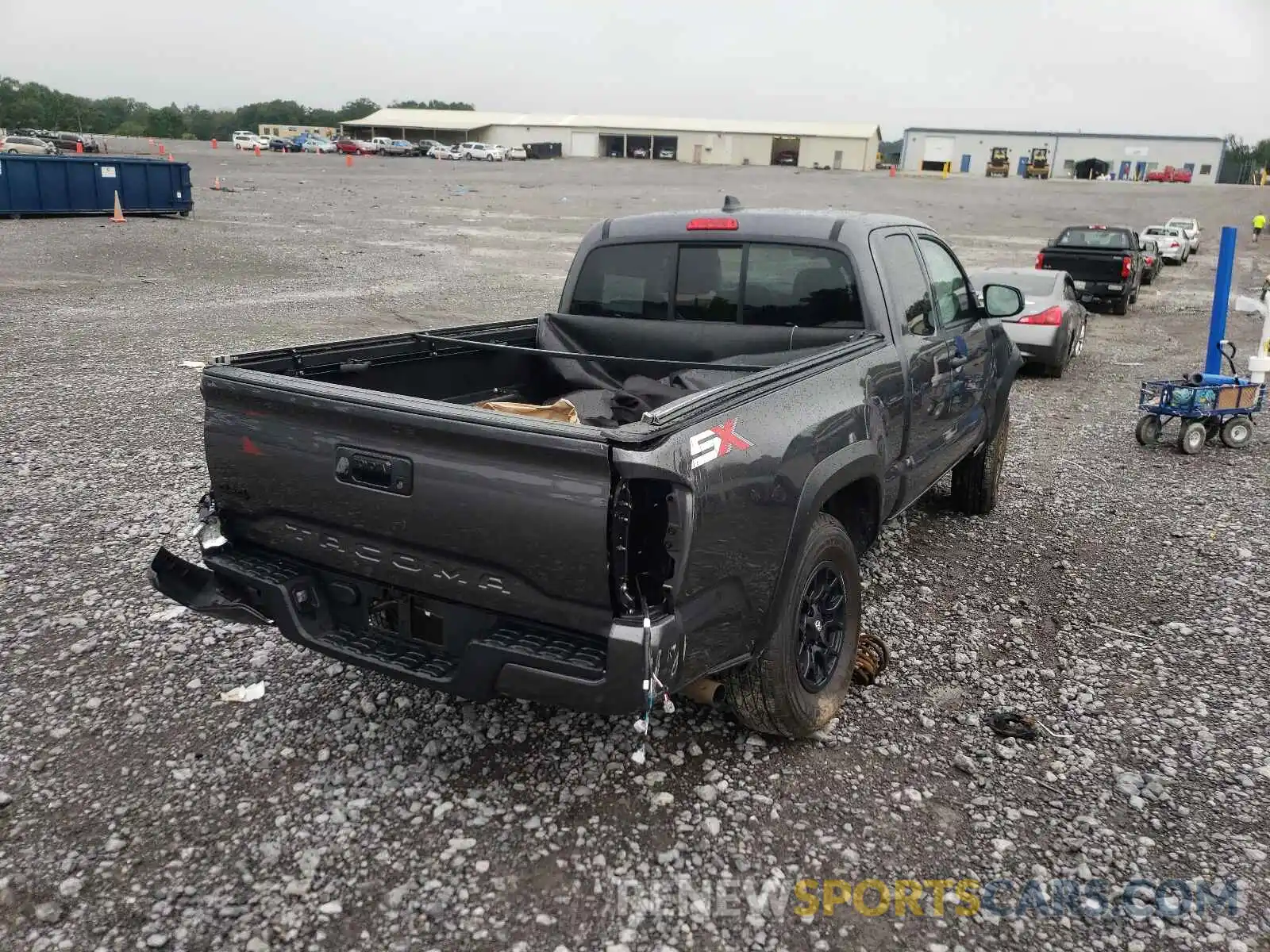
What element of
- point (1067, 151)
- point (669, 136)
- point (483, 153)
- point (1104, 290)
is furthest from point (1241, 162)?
point (1104, 290)

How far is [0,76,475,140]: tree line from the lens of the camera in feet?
287

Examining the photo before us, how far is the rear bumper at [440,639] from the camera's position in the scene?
9.14 feet

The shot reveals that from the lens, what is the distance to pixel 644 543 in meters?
2.82

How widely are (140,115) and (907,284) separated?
5337 inches

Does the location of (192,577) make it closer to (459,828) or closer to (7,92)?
(459,828)

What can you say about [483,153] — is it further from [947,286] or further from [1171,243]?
[947,286]

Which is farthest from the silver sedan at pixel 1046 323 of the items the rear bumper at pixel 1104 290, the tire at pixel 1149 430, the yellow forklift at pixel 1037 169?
the yellow forklift at pixel 1037 169

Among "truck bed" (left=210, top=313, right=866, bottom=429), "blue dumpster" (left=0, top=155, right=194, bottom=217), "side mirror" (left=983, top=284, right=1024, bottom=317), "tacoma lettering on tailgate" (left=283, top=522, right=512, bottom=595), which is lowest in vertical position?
"tacoma lettering on tailgate" (left=283, top=522, right=512, bottom=595)

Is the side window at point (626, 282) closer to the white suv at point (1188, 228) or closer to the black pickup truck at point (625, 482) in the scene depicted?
the black pickup truck at point (625, 482)

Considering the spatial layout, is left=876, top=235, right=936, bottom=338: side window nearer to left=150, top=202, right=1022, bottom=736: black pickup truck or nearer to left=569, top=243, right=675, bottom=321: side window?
left=150, top=202, right=1022, bottom=736: black pickup truck

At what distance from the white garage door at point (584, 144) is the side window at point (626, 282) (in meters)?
94.2

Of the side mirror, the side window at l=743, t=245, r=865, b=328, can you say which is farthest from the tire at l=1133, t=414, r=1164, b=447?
the side window at l=743, t=245, r=865, b=328

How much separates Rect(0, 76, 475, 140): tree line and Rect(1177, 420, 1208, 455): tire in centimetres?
9679

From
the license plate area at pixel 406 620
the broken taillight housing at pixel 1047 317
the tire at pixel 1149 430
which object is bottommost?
the tire at pixel 1149 430
